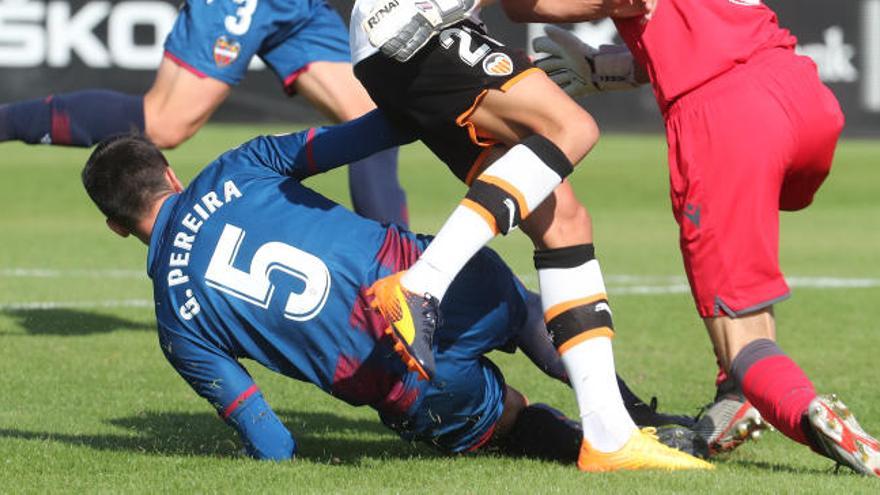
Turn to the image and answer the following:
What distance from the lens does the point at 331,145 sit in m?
4.90

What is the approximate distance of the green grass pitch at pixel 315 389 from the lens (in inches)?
174

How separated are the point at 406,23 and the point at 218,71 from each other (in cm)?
361

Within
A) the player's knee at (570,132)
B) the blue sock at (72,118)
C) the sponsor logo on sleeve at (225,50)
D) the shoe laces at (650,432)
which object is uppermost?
the player's knee at (570,132)

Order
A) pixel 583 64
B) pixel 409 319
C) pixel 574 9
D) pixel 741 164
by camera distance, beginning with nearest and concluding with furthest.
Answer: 1. pixel 409 319
2. pixel 741 164
3. pixel 574 9
4. pixel 583 64

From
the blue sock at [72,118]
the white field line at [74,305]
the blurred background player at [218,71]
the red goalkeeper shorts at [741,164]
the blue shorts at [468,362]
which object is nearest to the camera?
the red goalkeeper shorts at [741,164]

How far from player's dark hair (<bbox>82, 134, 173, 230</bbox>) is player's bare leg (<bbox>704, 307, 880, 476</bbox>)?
67.0 inches

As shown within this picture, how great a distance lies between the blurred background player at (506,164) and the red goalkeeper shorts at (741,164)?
290mm

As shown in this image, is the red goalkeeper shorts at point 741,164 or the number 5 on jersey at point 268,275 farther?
the number 5 on jersey at point 268,275

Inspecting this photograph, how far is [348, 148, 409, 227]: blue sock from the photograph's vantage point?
8070 millimetres

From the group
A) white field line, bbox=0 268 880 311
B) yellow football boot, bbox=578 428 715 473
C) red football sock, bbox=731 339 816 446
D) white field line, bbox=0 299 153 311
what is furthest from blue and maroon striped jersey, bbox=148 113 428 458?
white field line, bbox=0 268 880 311

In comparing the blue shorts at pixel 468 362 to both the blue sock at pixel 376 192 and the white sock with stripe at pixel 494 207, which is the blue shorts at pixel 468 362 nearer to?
the white sock with stripe at pixel 494 207

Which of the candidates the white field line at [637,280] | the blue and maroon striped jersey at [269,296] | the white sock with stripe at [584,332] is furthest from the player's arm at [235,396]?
the white field line at [637,280]

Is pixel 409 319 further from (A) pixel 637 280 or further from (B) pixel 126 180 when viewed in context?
(A) pixel 637 280

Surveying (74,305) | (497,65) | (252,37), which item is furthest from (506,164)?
(74,305)
